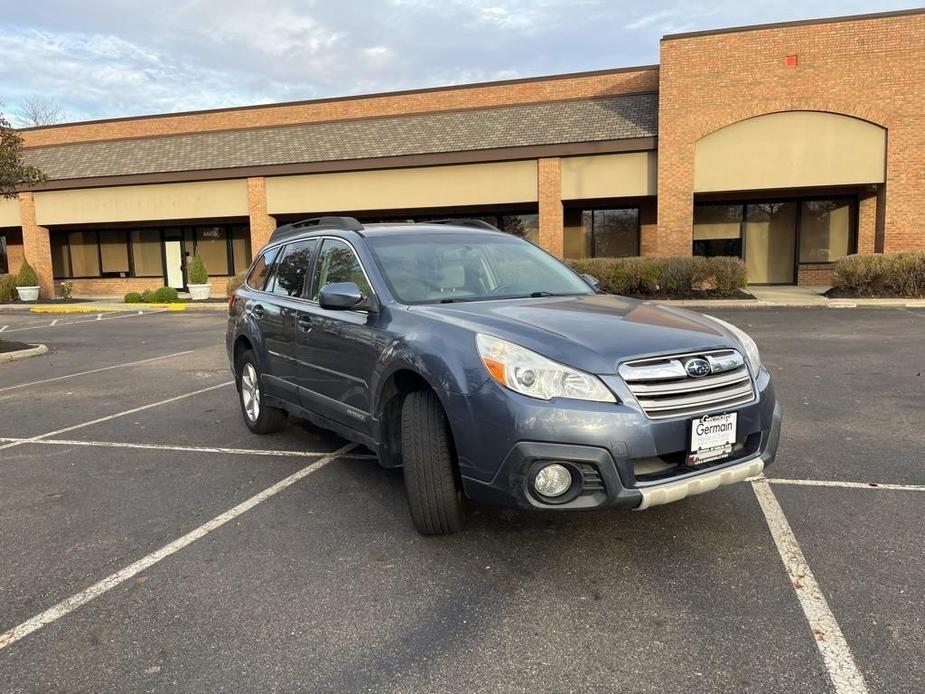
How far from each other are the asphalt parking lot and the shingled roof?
17.3 meters

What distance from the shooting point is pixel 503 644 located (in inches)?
108

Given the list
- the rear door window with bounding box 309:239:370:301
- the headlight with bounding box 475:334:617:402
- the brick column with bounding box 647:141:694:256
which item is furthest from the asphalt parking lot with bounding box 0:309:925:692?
the brick column with bounding box 647:141:694:256

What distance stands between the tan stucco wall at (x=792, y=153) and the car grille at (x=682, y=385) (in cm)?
1863

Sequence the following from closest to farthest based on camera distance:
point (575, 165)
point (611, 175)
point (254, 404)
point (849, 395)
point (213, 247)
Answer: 1. point (254, 404)
2. point (849, 395)
3. point (611, 175)
4. point (575, 165)
5. point (213, 247)

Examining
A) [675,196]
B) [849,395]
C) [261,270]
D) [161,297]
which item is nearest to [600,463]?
[261,270]

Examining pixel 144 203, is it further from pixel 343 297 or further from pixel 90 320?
pixel 343 297

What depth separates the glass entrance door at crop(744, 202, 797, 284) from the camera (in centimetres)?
2255

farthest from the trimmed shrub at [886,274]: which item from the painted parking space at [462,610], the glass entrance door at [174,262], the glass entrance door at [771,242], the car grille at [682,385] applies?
the glass entrance door at [174,262]

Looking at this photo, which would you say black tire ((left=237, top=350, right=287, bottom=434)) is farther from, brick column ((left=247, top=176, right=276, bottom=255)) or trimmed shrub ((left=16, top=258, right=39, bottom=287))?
trimmed shrub ((left=16, top=258, right=39, bottom=287))

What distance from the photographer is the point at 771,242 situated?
74.7ft

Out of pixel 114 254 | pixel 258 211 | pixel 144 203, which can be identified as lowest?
pixel 114 254

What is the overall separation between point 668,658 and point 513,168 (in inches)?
793

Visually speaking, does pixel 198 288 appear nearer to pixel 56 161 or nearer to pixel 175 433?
pixel 56 161

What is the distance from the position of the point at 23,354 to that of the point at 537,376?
12285 millimetres
